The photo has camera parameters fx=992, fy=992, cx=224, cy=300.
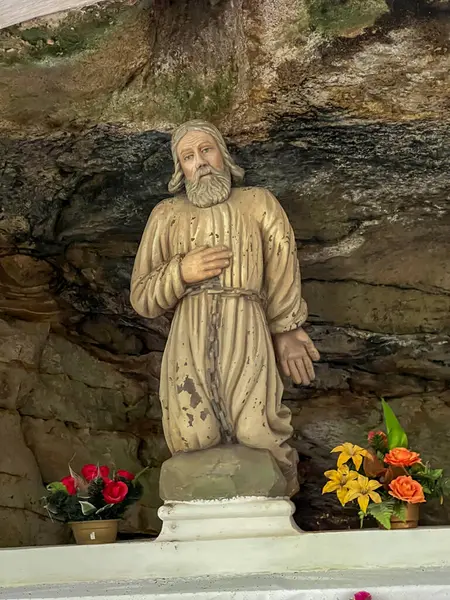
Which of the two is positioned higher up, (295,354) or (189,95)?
(189,95)

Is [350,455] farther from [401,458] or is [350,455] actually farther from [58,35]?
[58,35]

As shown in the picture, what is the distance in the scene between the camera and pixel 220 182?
356cm

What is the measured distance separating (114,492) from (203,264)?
2.78 ft

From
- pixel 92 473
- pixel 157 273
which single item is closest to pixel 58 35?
pixel 157 273

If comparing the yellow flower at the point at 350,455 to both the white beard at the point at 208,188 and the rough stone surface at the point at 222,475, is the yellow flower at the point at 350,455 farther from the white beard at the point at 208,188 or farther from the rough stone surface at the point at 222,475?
the white beard at the point at 208,188

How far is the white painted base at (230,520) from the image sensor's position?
10.1 feet

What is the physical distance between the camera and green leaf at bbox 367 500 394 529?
3.06 m

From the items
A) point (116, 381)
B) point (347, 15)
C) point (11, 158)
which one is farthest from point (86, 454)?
point (347, 15)

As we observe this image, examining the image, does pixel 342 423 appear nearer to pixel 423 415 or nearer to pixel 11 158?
pixel 423 415

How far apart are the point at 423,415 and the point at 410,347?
325 millimetres

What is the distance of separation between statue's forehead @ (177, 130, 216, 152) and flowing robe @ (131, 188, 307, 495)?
0.20m

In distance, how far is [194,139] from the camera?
3.61 metres

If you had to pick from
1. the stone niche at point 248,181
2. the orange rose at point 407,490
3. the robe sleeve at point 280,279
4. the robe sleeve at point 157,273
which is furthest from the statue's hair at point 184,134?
the orange rose at point 407,490

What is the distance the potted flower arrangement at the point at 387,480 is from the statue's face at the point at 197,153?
1.10 m
